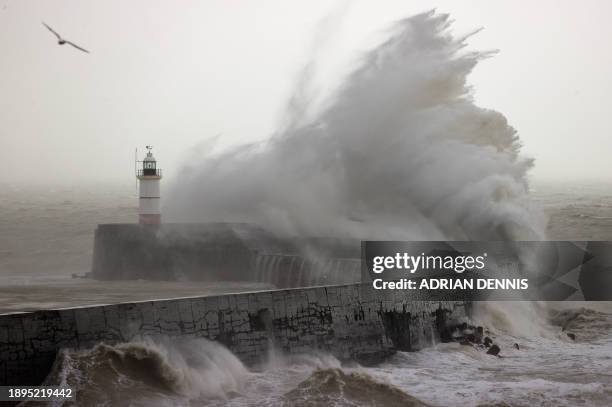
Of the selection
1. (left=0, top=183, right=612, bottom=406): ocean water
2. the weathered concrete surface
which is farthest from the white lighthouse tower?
the weathered concrete surface

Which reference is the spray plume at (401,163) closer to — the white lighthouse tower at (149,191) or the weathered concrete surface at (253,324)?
the white lighthouse tower at (149,191)

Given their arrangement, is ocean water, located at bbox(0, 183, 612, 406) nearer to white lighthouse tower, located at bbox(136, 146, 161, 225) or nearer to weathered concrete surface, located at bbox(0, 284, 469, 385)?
weathered concrete surface, located at bbox(0, 284, 469, 385)

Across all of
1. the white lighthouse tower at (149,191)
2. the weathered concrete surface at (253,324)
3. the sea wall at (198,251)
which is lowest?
the weathered concrete surface at (253,324)

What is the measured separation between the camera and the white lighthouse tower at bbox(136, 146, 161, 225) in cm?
1838

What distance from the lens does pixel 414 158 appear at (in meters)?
17.2

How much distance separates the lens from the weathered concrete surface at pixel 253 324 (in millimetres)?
7762

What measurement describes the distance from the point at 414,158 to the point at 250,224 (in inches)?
141

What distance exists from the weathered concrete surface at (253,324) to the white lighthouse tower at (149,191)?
8562 millimetres

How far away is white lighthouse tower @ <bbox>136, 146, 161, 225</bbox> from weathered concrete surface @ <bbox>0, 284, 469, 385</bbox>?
8.56m

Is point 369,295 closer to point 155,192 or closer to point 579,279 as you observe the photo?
point 579,279

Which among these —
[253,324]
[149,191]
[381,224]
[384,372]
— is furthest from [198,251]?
[384,372]

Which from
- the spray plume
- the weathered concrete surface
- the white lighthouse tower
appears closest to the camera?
the weathered concrete surface

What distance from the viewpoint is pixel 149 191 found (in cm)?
1841

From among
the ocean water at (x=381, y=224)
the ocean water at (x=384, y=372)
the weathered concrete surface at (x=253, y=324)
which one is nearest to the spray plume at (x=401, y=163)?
the ocean water at (x=381, y=224)
